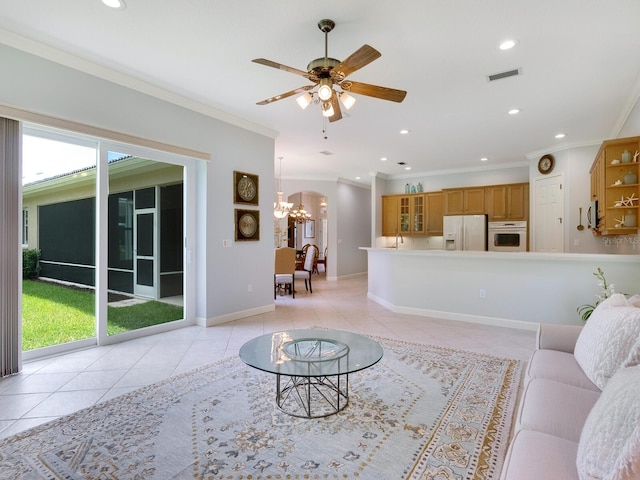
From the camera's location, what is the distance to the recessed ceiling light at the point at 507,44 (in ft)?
9.32

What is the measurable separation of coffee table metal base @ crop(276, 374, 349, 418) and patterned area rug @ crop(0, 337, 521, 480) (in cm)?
7

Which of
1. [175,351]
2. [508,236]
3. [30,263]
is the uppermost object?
[508,236]

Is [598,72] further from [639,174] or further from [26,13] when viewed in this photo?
[26,13]

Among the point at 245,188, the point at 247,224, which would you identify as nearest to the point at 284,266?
the point at 247,224

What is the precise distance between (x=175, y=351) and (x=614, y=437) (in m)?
3.49

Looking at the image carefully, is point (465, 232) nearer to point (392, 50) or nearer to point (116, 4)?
point (392, 50)

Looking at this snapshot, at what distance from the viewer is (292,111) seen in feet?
14.5

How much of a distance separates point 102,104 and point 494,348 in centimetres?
474

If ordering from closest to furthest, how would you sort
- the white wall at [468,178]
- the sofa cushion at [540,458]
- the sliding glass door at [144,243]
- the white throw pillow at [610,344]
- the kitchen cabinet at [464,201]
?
the sofa cushion at [540,458] < the white throw pillow at [610,344] < the sliding glass door at [144,243] < the white wall at [468,178] < the kitchen cabinet at [464,201]

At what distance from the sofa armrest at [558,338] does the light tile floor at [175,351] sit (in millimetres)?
1136

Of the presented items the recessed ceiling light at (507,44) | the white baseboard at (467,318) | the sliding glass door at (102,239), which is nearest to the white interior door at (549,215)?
the white baseboard at (467,318)

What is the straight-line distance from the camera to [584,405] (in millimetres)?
1561

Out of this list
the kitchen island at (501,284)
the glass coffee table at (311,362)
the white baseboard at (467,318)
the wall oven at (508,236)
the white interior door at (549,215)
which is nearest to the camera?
the glass coffee table at (311,362)

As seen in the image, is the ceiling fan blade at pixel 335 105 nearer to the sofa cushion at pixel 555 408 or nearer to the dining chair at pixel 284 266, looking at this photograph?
the sofa cushion at pixel 555 408
